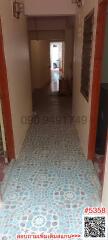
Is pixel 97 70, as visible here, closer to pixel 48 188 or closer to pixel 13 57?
pixel 13 57

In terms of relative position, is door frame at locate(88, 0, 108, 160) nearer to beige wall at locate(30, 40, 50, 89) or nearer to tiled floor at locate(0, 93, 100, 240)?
tiled floor at locate(0, 93, 100, 240)

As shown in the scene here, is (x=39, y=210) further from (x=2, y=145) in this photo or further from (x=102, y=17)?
(x=102, y=17)

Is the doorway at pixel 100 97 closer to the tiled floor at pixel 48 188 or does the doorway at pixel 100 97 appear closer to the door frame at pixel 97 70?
the door frame at pixel 97 70

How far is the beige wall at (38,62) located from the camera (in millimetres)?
7051

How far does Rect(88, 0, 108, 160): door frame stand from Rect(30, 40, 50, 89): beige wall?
533cm

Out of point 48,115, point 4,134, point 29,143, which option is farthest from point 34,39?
point 4,134

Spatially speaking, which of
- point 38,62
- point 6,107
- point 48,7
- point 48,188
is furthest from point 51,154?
point 38,62

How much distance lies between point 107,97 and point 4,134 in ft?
4.15

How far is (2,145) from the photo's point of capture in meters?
2.33

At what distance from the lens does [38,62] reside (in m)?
7.27

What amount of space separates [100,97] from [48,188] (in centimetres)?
121

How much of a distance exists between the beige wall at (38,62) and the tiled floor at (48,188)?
14.7 feet

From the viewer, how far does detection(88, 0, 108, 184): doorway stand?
183 cm

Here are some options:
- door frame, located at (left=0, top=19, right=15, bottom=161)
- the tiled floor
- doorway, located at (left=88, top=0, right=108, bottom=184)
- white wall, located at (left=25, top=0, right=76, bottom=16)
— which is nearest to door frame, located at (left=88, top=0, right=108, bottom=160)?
doorway, located at (left=88, top=0, right=108, bottom=184)
